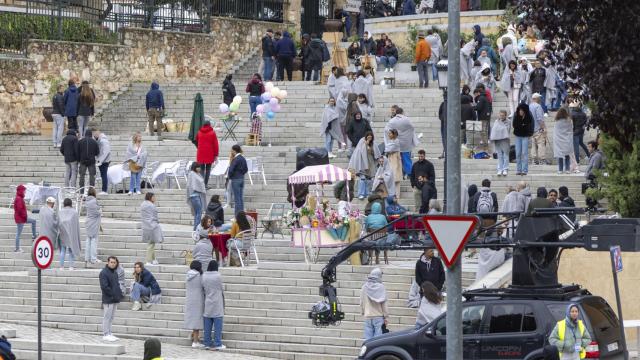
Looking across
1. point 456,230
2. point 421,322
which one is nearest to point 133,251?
point 421,322

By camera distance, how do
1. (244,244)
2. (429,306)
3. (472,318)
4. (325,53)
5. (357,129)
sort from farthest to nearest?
(325,53) < (357,129) < (244,244) < (429,306) < (472,318)

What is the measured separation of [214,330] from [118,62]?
17.7 m

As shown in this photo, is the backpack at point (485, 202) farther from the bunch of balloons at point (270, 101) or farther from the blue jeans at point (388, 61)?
the blue jeans at point (388, 61)

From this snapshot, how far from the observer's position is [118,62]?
43344 millimetres

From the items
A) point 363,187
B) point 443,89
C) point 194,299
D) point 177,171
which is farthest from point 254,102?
point 194,299

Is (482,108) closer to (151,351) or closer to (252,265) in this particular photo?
(252,265)

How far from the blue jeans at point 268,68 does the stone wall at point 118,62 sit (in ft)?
9.00

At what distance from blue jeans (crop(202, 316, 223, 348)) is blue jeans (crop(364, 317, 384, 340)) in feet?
9.23

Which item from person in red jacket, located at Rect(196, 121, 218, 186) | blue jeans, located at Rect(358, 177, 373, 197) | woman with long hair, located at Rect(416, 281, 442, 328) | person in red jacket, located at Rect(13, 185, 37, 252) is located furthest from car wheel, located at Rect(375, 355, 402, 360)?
person in red jacket, located at Rect(196, 121, 218, 186)

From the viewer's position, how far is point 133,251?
3148 cm

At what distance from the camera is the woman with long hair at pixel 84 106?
125 feet

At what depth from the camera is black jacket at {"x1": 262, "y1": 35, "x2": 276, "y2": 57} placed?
43.2 m

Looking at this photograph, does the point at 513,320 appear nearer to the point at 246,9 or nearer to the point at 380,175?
the point at 380,175

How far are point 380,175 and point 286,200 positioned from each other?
2.61 meters
